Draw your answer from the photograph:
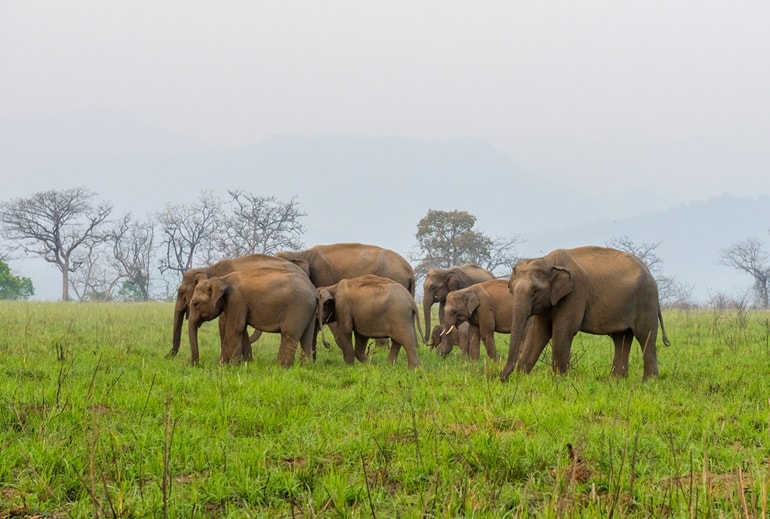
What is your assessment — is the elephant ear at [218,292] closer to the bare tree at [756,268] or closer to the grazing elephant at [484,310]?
the grazing elephant at [484,310]

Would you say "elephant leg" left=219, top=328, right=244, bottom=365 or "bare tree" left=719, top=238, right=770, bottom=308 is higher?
"elephant leg" left=219, top=328, right=244, bottom=365

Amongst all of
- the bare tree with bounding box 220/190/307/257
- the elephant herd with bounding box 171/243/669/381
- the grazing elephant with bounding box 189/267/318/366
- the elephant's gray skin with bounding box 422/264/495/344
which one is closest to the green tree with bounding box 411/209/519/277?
the bare tree with bounding box 220/190/307/257

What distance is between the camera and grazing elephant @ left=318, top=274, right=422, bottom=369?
39.0 ft

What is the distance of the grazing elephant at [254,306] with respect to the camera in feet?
36.5

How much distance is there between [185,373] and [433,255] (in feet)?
201

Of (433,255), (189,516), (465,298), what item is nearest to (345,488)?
(189,516)

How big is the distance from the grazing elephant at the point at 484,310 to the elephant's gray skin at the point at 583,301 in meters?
3.48

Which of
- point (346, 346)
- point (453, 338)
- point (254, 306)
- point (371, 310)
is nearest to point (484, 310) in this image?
point (453, 338)

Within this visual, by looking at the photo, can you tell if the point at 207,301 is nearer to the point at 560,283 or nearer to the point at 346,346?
the point at 346,346

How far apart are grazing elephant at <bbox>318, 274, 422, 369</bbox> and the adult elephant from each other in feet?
14.3

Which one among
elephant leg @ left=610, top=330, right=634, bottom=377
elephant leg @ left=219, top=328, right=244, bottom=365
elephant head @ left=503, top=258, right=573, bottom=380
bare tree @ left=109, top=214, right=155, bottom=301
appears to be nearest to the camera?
elephant head @ left=503, top=258, right=573, bottom=380

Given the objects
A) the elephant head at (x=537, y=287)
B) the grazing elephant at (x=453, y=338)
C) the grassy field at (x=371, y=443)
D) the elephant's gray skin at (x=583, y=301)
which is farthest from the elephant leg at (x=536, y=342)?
the grazing elephant at (x=453, y=338)

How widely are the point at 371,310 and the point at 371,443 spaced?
6.61m

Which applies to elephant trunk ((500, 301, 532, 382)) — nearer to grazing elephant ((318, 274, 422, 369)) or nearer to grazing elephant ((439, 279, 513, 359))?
grazing elephant ((318, 274, 422, 369))
